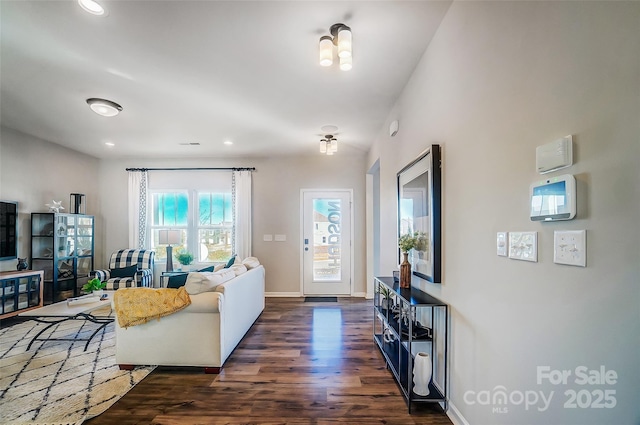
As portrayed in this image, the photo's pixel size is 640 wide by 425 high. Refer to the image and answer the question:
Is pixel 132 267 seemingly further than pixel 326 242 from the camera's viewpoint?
No

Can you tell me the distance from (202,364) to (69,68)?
291cm

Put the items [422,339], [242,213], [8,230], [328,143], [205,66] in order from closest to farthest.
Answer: [422,339] < [205,66] < [8,230] < [328,143] < [242,213]

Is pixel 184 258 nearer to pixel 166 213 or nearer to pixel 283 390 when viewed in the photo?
pixel 166 213

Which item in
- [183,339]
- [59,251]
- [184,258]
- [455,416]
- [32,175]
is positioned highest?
[32,175]

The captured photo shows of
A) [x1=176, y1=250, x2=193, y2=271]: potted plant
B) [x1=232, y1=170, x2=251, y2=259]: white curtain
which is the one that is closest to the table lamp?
[x1=176, y1=250, x2=193, y2=271]: potted plant

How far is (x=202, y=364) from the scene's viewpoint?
2574 mm

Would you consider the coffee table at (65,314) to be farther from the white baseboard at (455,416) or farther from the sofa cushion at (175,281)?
the white baseboard at (455,416)

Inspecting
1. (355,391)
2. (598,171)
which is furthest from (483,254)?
(355,391)

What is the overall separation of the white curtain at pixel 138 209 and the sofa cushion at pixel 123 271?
1.77 feet

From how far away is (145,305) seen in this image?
8.25 ft

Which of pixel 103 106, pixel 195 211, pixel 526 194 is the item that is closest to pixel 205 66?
pixel 103 106

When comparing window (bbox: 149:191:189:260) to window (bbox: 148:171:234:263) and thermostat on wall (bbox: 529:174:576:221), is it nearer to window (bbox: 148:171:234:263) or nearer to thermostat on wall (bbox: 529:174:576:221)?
window (bbox: 148:171:234:263)

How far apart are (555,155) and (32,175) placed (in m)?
6.44

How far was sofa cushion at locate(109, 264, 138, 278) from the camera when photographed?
199 inches
